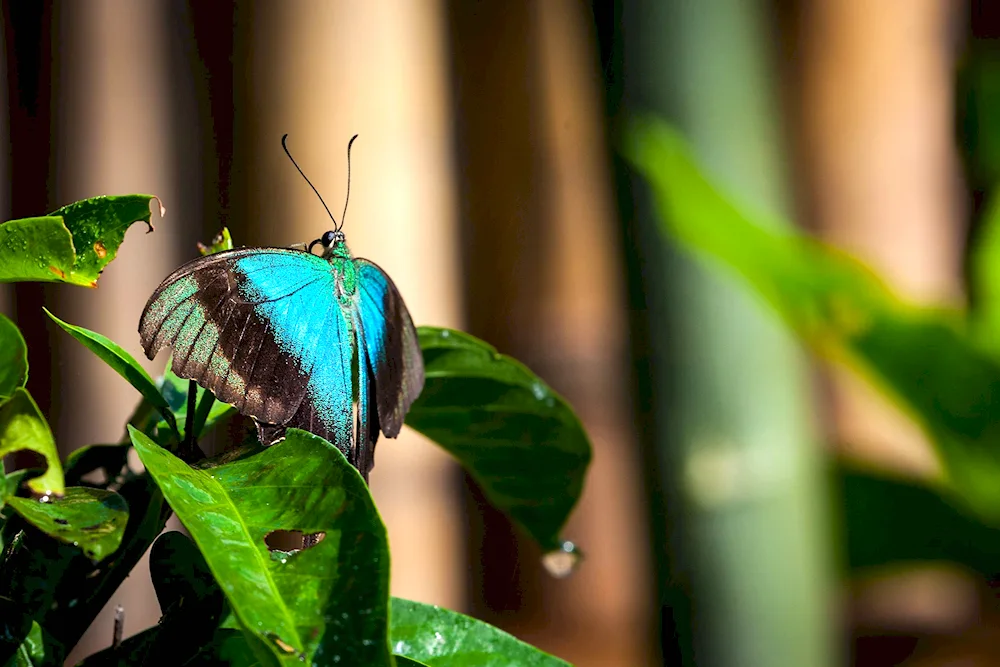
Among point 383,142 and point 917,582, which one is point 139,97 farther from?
point 917,582

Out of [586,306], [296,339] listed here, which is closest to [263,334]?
[296,339]

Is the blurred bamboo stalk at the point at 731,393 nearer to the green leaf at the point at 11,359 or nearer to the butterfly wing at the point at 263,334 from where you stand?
the butterfly wing at the point at 263,334

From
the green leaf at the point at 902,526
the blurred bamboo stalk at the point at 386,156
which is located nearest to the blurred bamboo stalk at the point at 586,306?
the blurred bamboo stalk at the point at 386,156

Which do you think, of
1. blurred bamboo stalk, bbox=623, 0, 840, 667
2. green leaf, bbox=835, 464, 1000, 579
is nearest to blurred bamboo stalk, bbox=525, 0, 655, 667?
green leaf, bbox=835, 464, 1000, 579

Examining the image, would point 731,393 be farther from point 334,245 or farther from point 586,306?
point 586,306

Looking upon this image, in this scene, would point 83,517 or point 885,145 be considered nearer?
point 83,517
